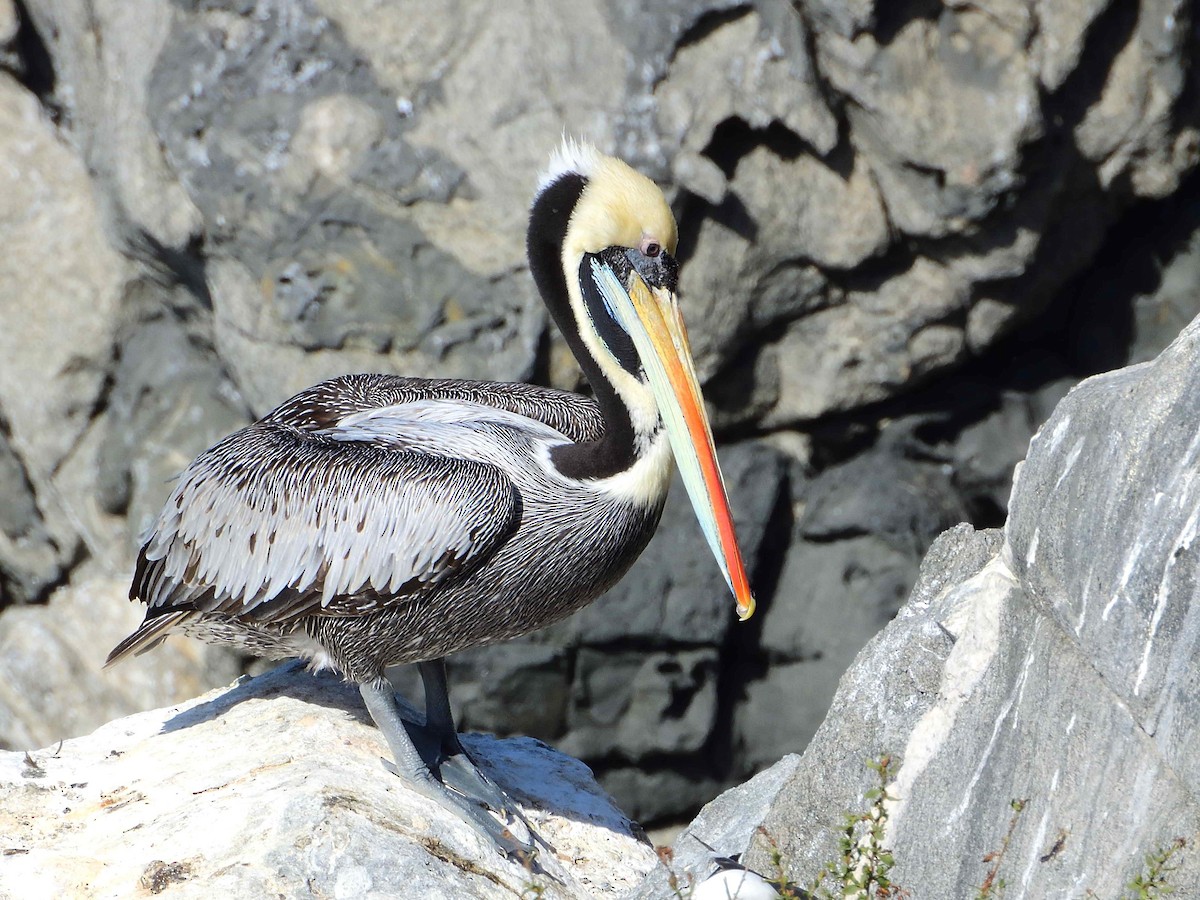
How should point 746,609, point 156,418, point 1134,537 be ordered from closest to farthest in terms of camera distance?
point 1134,537 → point 746,609 → point 156,418

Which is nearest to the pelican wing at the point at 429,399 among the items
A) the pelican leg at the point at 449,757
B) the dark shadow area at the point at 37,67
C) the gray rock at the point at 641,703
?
the pelican leg at the point at 449,757

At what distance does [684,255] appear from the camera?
6.46m

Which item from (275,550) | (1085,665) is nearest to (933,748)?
(1085,665)

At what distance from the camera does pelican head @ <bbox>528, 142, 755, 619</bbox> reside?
11.9 ft

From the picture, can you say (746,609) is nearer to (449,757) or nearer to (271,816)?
(449,757)

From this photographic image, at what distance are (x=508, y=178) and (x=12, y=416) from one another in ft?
10.2

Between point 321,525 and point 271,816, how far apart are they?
75cm

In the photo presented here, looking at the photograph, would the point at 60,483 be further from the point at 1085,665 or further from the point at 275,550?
the point at 1085,665

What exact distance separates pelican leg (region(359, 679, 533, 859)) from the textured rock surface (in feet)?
2.26

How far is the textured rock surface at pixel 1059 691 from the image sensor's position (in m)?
2.68

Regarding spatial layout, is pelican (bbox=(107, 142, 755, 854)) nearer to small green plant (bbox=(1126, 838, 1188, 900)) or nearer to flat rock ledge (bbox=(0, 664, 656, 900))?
flat rock ledge (bbox=(0, 664, 656, 900))

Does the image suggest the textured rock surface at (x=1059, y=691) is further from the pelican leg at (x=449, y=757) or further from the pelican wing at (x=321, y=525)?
the pelican wing at (x=321, y=525)

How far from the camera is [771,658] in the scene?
707 centimetres

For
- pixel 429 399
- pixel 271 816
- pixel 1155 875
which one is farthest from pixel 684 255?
pixel 1155 875
